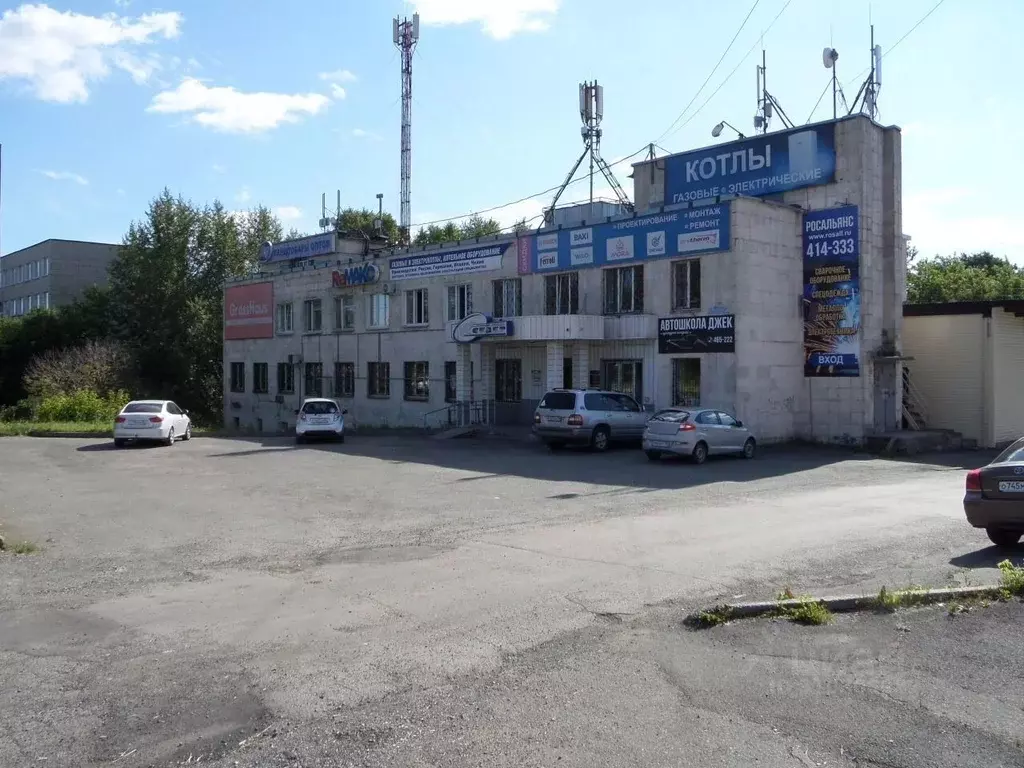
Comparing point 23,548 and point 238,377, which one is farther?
point 238,377

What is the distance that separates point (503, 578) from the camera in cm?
945

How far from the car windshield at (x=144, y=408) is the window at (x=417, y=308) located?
12.4 metres

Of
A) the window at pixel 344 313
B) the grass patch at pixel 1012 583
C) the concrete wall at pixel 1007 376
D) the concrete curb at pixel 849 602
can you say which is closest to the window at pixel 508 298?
the window at pixel 344 313

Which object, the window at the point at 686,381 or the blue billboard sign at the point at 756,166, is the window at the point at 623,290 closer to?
the window at the point at 686,381

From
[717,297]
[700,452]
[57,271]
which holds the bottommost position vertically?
[700,452]

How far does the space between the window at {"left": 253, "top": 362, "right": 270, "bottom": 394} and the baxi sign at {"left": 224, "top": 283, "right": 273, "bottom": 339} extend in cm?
156

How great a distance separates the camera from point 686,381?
1180 inches

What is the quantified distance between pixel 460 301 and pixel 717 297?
38.9 ft

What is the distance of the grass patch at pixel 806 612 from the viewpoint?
297 inches

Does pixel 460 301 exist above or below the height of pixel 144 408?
above

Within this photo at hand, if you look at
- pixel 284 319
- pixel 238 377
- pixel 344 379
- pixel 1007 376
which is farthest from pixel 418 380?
pixel 1007 376

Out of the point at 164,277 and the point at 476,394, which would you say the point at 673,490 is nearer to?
the point at 476,394

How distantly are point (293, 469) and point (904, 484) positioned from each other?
13.6m

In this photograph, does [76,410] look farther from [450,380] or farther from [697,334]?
[697,334]
